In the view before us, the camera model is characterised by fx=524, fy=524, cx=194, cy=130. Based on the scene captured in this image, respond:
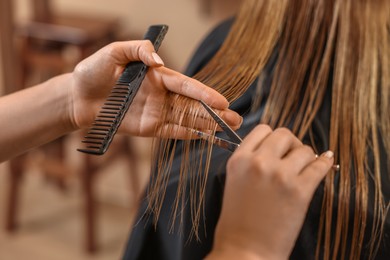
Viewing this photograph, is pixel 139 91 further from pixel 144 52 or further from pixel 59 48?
pixel 59 48

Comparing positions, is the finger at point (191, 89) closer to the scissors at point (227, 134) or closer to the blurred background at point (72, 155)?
the scissors at point (227, 134)

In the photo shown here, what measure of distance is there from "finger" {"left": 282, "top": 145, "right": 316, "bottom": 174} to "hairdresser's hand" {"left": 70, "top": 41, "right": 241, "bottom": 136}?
133 millimetres

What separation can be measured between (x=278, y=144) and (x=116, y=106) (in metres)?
0.22

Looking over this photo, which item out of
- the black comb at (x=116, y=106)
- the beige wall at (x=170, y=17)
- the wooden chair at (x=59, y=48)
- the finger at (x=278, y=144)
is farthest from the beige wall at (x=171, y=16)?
the finger at (x=278, y=144)

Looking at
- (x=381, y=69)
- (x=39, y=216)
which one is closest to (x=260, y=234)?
(x=381, y=69)

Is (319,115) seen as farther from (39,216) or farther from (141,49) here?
(39,216)

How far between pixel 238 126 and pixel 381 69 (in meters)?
0.36

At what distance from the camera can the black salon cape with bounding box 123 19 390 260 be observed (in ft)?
2.55

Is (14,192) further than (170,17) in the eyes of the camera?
No

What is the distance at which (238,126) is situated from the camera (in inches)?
27.9

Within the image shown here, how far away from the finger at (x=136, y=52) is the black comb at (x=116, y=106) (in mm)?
12

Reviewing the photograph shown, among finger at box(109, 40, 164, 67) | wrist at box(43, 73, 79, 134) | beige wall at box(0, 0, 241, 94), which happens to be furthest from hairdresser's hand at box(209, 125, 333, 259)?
beige wall at box(0, 0, 241, 94)

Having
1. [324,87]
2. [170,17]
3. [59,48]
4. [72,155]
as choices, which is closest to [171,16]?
[170,17]

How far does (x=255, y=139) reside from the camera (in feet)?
1.91
